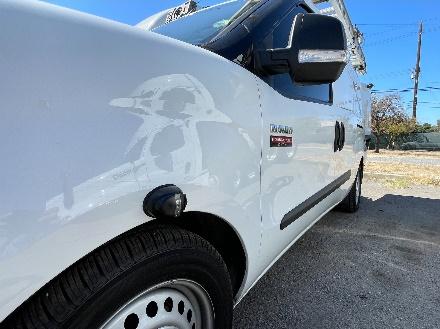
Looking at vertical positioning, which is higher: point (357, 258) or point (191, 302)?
point (191, 302)

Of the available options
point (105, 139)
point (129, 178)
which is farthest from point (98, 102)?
point (129, 178)

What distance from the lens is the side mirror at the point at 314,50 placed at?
1.45m

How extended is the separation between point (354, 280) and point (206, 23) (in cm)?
196

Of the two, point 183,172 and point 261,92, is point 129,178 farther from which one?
point 261,92

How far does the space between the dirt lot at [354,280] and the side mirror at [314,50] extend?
1344 millimetres

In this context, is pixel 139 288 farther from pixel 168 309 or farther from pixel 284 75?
pixel 284 75

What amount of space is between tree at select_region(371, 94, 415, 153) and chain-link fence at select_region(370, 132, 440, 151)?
1.94ft

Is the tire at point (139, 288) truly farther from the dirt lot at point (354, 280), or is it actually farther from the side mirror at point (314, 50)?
the dirt lot at point (354, 280)

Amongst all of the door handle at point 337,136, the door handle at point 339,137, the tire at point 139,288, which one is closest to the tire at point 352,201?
the door handle at point 339,137

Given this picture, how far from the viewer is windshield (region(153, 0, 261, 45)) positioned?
1.74 m

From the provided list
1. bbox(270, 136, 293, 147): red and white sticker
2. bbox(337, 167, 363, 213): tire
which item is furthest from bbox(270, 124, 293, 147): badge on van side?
bbox(337, 167, 363, 213): tire

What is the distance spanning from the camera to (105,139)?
33.8 inches

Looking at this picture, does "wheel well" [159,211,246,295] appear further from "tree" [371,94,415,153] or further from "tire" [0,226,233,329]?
"tree" [371,94,415,153]

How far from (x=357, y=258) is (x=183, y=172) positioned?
2.40 m
